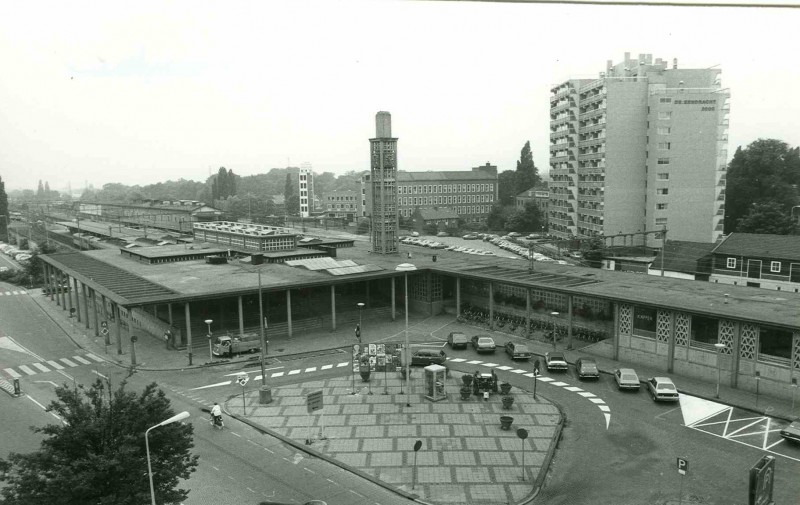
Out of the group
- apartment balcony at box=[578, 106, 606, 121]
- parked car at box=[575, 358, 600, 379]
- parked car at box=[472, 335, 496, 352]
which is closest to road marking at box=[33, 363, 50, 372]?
parked car at box=[472, 335, 496, 352]

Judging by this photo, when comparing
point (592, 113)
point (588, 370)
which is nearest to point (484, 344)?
point (588, 370)

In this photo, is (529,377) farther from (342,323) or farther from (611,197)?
(611,197)

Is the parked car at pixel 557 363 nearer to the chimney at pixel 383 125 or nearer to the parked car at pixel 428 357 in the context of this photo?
the parked car at pixel 428 357

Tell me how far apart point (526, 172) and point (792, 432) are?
118 metres

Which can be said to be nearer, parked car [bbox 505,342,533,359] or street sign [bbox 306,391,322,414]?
street sign [bbox 306,391,322,414]

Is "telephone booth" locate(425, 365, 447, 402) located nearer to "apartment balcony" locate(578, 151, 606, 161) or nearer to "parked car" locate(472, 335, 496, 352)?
"parked car" locate(472, 335, 496, 352)

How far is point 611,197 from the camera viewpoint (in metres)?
84.1

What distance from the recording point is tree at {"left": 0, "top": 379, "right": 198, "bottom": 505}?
14.6 m

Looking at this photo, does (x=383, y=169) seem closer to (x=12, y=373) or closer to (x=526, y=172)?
(x=12, y=373)

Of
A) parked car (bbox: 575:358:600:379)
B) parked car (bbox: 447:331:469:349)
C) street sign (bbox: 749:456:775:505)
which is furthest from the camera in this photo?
parked car (bbox: 447:331:469:349)

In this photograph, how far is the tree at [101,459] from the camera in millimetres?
14648

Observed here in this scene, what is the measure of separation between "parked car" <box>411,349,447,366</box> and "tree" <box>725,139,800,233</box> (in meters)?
63.3

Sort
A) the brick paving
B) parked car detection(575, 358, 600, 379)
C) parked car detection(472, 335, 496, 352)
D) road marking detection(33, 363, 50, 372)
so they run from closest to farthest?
the brick paving
parked car detection(575, 358, 600, 379)
road marking detection(33, 363, 50, 372)
parked car detection(472, 335, 496, 352)

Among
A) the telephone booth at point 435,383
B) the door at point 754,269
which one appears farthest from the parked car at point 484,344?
the door at point 754,269
